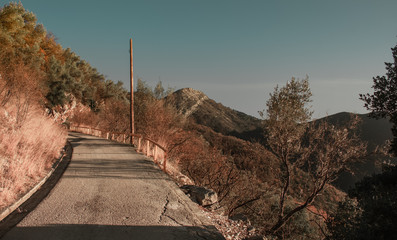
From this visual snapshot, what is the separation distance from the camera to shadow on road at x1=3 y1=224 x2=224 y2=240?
424 cm

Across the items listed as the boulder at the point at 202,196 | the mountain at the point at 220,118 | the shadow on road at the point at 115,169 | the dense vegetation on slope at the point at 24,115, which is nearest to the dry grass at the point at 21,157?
the dense vegetation on slope at the point at 24,115

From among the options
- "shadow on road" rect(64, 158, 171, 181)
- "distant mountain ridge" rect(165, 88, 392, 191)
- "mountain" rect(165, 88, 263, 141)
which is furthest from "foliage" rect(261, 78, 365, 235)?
"mountain" rect(165, 88, 263, 141)

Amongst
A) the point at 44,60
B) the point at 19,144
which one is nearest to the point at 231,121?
the point at 44,60

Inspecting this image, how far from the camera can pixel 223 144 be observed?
189 feet

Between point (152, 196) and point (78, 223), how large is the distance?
2231mm

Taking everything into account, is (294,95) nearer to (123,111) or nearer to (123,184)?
(123,184)

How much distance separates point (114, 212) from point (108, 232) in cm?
100

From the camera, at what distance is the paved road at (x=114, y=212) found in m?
4.45

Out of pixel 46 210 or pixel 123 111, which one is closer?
pixel 46 210

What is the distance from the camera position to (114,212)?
213 inches

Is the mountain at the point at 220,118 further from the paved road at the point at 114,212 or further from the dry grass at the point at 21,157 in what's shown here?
the paved road at the point at 114,212

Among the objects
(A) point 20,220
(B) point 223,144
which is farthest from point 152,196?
(B) point 223,144

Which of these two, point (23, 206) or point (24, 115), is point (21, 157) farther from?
point (24, 115)

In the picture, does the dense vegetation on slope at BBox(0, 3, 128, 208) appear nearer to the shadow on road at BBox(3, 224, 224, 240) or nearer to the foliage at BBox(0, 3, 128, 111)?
the foliage at BBox(0, 3, 128, 111)
